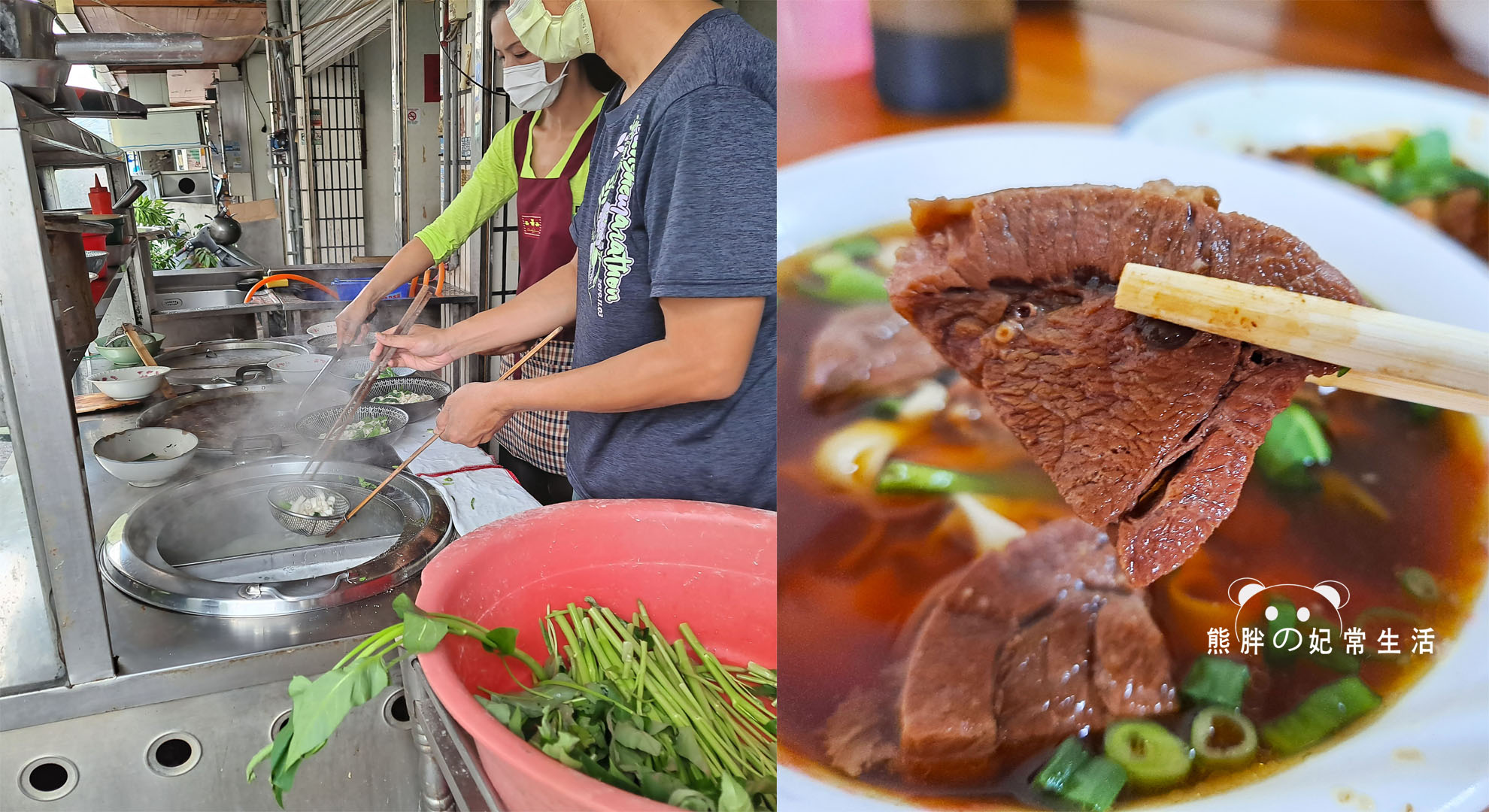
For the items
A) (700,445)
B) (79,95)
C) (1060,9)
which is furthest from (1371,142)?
(79,95)

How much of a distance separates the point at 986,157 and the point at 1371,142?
0.24m

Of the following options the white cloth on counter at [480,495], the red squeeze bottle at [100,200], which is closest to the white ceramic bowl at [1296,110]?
the white cloth on counter at [480,495]

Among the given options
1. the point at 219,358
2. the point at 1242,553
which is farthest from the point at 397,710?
the point at 219,358

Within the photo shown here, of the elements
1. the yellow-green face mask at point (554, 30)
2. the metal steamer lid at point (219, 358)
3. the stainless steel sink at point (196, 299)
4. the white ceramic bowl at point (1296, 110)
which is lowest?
the stainless steel sink at point (196, 299)

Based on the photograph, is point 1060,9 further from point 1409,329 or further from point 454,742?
point 454,742

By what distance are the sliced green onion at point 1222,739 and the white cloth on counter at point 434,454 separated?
1796 millimetres

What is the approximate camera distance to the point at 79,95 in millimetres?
1415

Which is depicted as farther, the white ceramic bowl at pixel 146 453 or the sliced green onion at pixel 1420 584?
the white ceramic bowl at pixel 146 453

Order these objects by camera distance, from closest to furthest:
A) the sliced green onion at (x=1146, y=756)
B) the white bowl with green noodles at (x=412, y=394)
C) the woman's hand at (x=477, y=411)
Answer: the sliced green onion at (x=1146, y=756), the woman's hand at (x=477, y=411), the white bowl with green noodles at (x=412, y=394)

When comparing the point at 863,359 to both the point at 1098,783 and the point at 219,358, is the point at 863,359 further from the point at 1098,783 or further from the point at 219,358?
the point at 219,358

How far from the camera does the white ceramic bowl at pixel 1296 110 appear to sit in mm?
470

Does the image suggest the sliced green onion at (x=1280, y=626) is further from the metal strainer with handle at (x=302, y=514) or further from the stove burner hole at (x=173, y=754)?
the metal strainer with handle at (x=302, y=514)

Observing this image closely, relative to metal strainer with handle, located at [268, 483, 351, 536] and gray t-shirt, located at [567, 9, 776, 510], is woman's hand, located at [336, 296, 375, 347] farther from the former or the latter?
gray t-shirt, located at [567, 9, 776, 510]

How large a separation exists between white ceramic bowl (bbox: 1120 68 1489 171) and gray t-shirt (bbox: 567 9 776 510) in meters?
0.64
